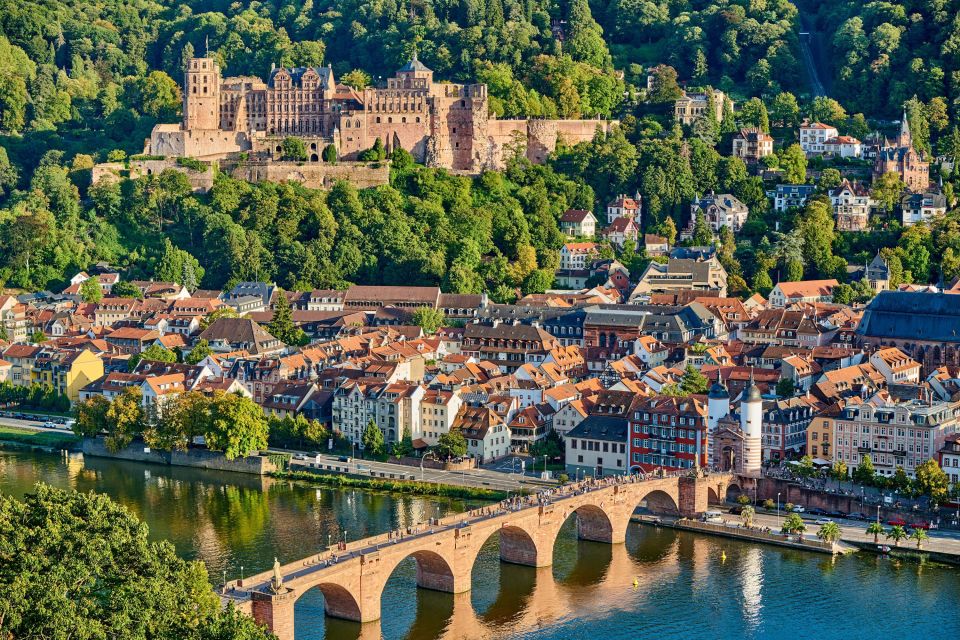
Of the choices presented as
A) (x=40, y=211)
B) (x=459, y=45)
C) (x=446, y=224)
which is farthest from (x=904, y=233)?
(x=40, y=211)

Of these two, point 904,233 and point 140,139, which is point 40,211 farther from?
point 904,233

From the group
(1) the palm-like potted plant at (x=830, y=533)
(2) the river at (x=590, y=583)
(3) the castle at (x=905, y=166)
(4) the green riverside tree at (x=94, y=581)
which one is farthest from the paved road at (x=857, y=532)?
(3) the castle at (x=905, y=166)

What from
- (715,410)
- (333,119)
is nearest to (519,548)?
(715,410)

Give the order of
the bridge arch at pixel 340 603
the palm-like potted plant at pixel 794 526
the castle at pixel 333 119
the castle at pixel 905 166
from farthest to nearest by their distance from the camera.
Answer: the castle at pixel 333 119 → the castle at pixel 905 166 → the palm-like potted plant at pixel 794 526 → the bridge arch at pixel 340 603

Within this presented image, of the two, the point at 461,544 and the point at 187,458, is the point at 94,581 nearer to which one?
the point at 461,544

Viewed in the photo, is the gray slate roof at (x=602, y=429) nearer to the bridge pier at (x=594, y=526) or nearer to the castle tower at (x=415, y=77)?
the bridge pier at (x=594, y=526)

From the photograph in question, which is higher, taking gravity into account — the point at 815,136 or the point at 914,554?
the point at 815,136

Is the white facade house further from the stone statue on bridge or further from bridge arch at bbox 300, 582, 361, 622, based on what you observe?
the stone statue on bridge
